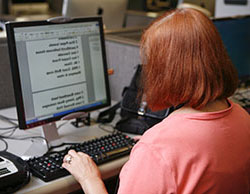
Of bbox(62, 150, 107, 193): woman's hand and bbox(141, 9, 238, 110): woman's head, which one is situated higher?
bbox(141, 9, 238, 110): woman's head

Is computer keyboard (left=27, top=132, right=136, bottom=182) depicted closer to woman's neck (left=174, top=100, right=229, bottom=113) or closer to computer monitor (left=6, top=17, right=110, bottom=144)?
computer monitor (left=6, top=17, right=110, bottom=144)

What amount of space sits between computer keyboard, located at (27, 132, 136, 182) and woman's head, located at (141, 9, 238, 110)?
393 millimetres

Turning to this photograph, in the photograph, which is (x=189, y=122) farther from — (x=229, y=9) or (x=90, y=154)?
(x=229, y=9)

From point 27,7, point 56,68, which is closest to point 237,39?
point 56,68

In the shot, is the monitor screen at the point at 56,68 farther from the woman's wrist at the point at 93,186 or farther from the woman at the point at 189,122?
the woman at the point at 189,122

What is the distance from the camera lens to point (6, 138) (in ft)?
4.56

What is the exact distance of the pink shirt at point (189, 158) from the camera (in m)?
0.83

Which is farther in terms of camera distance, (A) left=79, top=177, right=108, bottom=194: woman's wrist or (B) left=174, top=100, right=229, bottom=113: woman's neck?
(A) left=79, top=177, right=108, bottom=194: woman's wrist

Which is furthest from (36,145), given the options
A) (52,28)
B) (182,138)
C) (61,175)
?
(182,138)

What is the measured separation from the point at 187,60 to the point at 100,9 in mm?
1769

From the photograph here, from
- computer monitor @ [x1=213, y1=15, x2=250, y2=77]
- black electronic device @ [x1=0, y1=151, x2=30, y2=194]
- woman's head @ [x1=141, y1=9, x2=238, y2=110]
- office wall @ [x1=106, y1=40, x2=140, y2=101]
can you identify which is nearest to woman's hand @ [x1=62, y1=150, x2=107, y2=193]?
black electronic device @ [x1=0, y1=151, x2=30, y2=194]

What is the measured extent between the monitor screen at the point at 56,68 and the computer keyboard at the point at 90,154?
15 cm

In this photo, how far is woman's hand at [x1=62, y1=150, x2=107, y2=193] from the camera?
105 cm

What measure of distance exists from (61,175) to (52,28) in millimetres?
504
